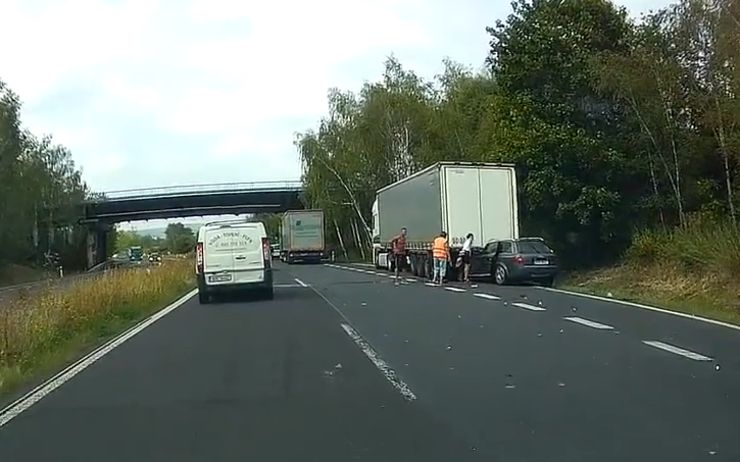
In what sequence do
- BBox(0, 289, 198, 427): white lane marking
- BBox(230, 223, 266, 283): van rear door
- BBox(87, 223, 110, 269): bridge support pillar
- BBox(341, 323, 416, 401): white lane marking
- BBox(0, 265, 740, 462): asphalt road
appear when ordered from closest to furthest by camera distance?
BBox(0, 265, 740, 462): asphalt road → BBox(0, 289, 198, 427): white lane marking → BBox(341, 323, 416, 401): white lane marking → BBox(230, 223, 266, 283): van rear door → BBox(87, 223, 110, 269): bridge support pillar

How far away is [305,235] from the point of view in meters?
73.4

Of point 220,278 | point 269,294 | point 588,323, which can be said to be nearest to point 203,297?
point 220,278

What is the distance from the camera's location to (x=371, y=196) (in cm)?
7488

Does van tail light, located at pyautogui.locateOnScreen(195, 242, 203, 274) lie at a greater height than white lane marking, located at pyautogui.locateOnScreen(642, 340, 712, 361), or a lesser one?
greater

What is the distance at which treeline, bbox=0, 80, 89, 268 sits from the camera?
67.5 m

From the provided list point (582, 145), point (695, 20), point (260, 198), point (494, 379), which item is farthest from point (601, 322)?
point (260, 198)

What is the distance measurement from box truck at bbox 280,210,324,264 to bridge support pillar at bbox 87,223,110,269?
85.2 feet

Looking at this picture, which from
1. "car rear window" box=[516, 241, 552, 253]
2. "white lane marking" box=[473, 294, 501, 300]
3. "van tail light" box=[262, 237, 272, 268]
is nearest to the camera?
"white lane marking" box=[473, 294, 501, 300]

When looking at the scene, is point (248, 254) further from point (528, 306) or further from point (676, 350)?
point (676, 350)

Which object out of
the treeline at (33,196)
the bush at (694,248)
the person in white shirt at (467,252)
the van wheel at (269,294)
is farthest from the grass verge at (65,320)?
the treeline at (33,196)

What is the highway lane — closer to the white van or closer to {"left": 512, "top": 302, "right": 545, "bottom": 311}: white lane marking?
{"left": 512, "top": 302, "right": 545, "bottom": 311}: white lane marking

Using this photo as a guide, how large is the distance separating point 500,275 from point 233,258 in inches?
358

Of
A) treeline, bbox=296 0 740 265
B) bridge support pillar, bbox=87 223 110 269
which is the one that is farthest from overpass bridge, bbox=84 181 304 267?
treeline, bbox=296 0 740 265

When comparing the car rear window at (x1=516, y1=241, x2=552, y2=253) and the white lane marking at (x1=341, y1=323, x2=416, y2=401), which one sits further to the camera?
the car rear window at (x1=516, y1=241, x2=552, y2=253)
